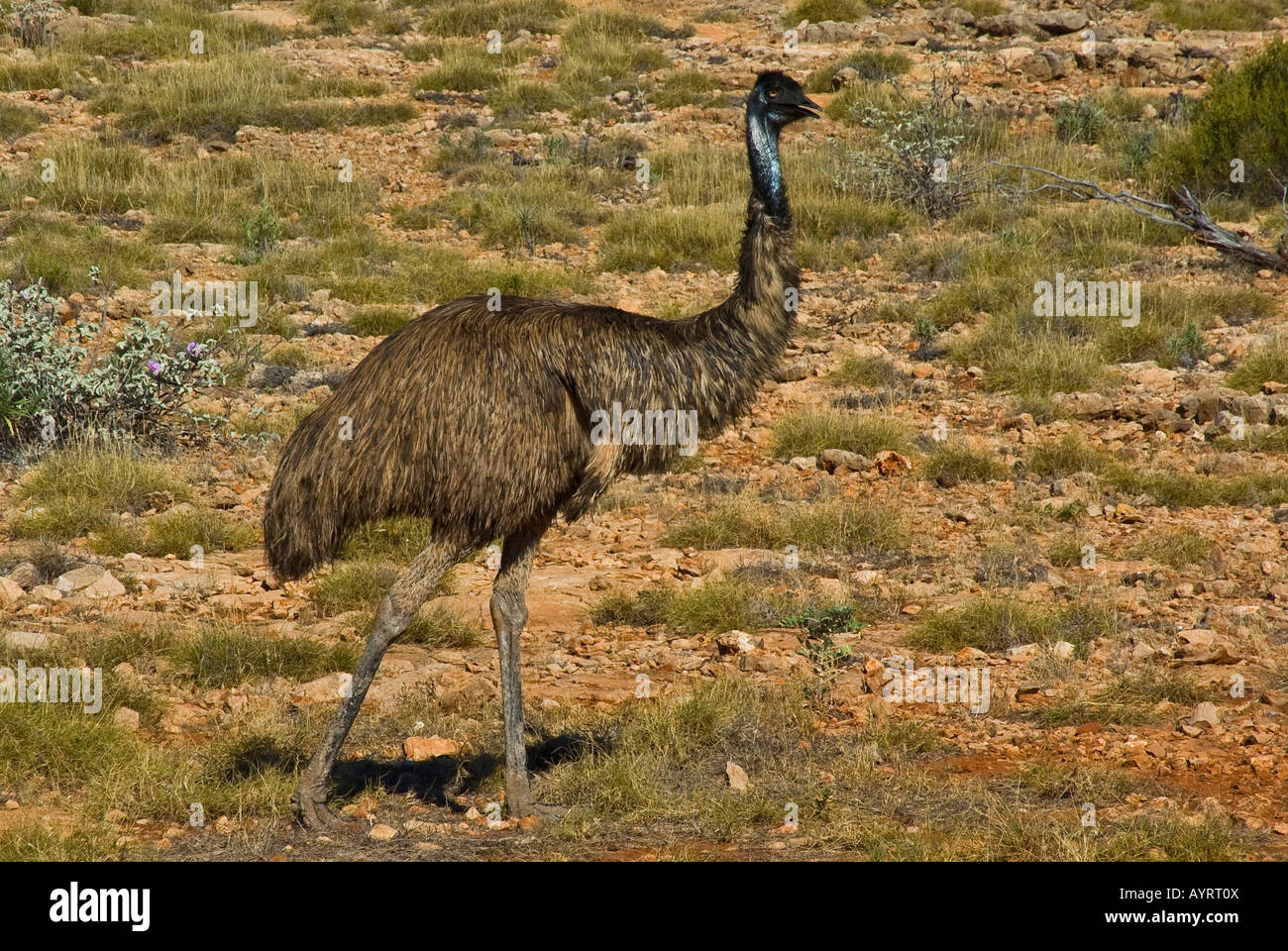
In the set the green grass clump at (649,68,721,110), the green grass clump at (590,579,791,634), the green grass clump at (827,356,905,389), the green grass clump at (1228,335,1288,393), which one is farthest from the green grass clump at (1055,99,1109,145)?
the green grass clump at (590,579,791,634)

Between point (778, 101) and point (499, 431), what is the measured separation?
1.85m

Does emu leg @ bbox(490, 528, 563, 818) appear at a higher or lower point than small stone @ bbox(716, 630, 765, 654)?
higher

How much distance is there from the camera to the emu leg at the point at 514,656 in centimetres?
492

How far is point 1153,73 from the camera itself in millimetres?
19344

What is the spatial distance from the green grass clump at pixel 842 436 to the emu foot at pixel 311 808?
5.26 m

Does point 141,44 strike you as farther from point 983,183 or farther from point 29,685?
point 29,685

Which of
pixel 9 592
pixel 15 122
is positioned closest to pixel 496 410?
pixel 9 592

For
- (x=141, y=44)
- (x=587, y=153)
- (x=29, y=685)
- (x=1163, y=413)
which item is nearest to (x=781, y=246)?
(x=29, y=685)

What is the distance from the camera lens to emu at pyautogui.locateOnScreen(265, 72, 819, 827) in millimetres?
4641

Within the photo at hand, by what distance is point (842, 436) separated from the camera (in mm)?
9422

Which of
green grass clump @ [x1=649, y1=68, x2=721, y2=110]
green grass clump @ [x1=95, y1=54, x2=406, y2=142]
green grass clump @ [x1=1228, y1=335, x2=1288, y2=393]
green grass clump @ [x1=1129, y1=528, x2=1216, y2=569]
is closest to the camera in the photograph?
green grass clump @ [x1=1129, y1=528, x2=1216, y2=569]

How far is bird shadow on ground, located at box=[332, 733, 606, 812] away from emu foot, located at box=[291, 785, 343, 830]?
28 centimetres

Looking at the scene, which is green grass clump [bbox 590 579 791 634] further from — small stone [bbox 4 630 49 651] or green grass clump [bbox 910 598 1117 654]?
small stone [bbox 4 630 49 651]

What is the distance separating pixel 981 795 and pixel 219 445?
6.25 m
